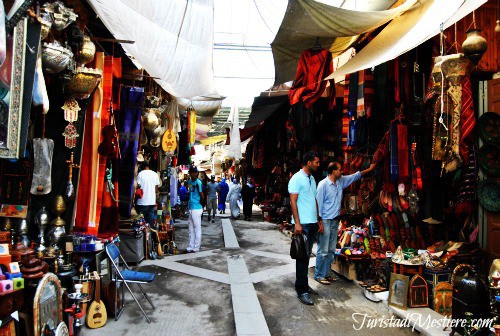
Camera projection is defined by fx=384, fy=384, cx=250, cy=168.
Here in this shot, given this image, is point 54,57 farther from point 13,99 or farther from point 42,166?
point 42,166

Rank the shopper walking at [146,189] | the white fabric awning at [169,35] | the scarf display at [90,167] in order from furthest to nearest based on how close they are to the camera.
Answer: the shopper walking at [146,189] → the scarf display at [90,167] → the white fabric awning at [169,35]

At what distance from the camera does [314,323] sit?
4.38 metres

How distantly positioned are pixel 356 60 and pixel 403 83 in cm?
83

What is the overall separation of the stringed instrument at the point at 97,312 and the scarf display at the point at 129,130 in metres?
2.31

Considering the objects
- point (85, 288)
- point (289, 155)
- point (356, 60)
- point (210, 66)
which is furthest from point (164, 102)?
point (85, 288)

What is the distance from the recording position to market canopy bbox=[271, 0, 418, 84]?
16.3ft

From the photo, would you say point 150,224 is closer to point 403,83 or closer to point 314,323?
point 314,323

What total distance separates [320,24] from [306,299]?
3807 mm

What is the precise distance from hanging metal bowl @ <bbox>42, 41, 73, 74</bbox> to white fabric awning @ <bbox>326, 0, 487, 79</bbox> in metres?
3.24

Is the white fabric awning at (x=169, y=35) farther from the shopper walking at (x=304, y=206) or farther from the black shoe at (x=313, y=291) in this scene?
the black shoe at (x=313, y=291)

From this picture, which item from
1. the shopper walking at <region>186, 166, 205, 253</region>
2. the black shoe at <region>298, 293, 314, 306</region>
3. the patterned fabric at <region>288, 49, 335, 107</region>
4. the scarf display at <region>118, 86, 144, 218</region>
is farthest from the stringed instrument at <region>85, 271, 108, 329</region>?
the patterned fabric at <region>288, 49, 335, 107</region>

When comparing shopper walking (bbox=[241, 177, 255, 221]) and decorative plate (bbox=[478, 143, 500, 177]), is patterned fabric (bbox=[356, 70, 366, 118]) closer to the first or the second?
decorative plate (bbox=[478, 143, 500, 177])

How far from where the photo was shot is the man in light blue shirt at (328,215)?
18.9ft

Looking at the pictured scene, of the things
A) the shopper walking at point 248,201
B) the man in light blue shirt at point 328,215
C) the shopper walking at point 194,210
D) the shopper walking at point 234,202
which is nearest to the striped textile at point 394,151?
the man in light blue shirt at point 328,215
